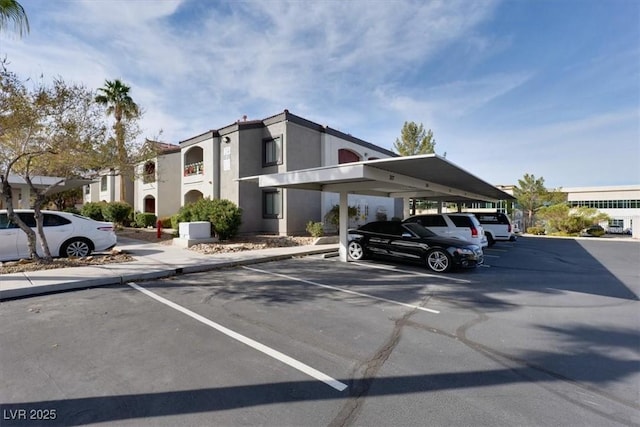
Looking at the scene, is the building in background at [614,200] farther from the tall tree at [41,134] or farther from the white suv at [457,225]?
the tall tree at [41,134]

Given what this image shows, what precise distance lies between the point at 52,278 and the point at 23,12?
20.5 ft

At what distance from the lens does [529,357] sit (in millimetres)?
3754

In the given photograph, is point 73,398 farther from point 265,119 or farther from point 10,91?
point 265,119

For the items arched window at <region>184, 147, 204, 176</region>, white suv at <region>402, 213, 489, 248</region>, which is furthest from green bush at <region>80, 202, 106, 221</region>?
white suv at <region>402, 213, 489, 248</region>

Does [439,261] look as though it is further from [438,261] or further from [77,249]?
[77,249]

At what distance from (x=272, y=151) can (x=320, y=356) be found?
48.3 feet

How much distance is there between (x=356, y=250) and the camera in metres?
11.0

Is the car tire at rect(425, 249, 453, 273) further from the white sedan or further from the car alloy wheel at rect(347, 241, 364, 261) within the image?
the white sedan

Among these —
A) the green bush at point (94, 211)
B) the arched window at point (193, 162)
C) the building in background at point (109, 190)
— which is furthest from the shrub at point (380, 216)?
the building in background at point (109, 190)

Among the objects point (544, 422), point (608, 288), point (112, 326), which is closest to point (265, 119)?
point (112, 326)

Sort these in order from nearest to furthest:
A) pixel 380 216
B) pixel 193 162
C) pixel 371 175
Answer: pixel 371 175
pixel 193 162
pixel 380 216

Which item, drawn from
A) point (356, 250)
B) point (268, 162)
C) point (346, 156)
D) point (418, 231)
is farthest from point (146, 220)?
point (418, 231)

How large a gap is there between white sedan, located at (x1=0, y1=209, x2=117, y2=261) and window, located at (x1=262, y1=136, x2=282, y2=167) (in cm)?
861

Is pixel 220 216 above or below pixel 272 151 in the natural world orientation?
below
